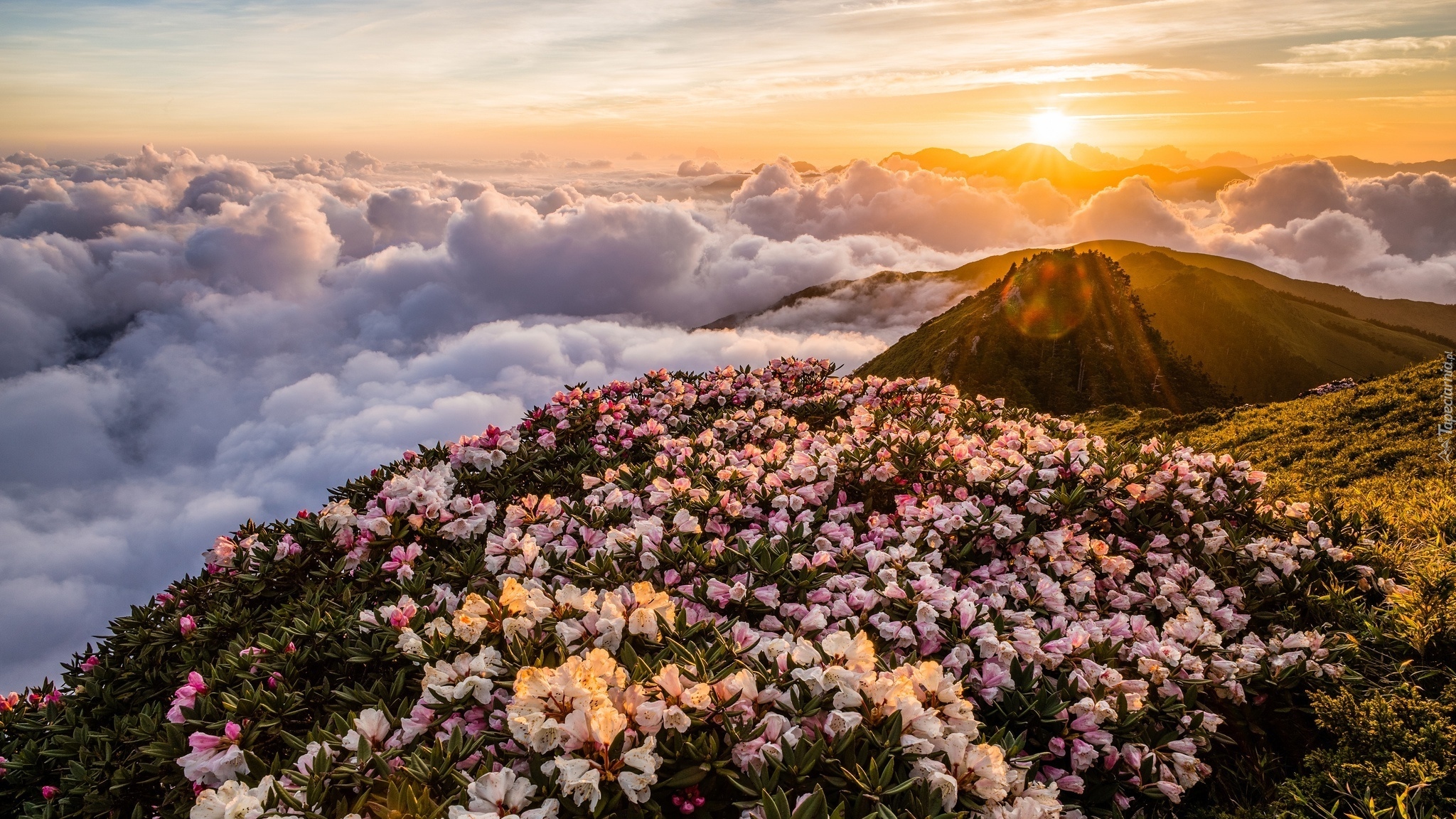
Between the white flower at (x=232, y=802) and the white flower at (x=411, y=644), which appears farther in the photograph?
the white flower at (x=411, y=644)

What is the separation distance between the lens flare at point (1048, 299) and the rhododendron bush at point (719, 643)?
344 ft

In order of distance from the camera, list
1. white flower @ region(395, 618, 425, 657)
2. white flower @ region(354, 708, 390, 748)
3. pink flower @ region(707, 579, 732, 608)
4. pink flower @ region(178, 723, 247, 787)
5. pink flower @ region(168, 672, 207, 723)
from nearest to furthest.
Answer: white flower @ region(354, 708, 390, 748)
pink flower @ region(178, 723, 247, 787)
white flower @ region(395, 618, 425, 657)
pink flower @ region(168, 672, 207, 723)
pink flower @ region(707, 579, 732, 608)

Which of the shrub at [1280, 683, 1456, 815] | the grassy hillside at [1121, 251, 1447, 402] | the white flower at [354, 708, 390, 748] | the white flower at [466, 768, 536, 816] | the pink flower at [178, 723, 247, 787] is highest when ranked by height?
the white flower at [466, 768, 536, 816]

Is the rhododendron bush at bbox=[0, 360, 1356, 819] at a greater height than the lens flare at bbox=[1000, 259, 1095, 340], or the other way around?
the rhododendron bush at bbox=[0, 360, 1356, 819]

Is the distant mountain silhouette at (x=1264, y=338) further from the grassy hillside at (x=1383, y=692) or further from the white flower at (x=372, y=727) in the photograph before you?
the white flower at (x=372, y=727)

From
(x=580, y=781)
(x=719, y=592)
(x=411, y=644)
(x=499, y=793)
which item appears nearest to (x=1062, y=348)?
(x=719, y=592)

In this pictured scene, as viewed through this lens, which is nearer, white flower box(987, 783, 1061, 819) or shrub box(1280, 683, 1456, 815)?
white flower box(987, 783, 1061, 819)

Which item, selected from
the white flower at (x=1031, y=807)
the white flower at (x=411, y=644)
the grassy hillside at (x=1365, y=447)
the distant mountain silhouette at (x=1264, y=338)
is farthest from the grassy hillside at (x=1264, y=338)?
the white flower at (x=411, y=644)

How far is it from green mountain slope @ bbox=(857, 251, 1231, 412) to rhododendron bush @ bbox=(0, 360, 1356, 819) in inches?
3396

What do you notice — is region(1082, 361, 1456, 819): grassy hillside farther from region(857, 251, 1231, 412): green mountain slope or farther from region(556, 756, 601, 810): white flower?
region(857, 251, 1231, 412): green mountain slope

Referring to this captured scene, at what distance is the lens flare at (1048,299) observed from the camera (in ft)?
344

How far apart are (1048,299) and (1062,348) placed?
35.6ft

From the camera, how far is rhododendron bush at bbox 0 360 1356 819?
353 centimetres

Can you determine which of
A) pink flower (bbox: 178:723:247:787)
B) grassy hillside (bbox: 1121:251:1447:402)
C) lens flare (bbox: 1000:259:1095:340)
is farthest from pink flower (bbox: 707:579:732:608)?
grassy hillside (bbox: 1121:251:1447:402)
